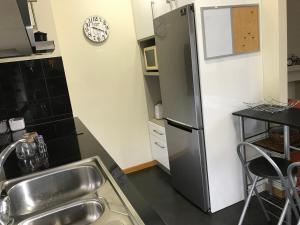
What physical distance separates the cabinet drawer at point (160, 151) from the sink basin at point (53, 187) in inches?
65.8

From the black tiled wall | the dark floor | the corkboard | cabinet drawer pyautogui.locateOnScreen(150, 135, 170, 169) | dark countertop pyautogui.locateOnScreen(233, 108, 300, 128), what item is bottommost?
the dark floor

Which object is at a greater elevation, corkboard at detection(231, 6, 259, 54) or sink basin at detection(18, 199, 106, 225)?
corkboard at detection(231, 6, 259, 54)

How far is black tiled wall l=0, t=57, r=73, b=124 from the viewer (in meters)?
2.49

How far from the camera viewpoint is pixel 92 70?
2.95 m

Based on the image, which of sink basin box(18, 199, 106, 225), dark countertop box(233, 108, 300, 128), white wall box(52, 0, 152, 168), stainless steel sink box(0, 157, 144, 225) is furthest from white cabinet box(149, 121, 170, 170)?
sink basin box(18, 199, 106, 225)

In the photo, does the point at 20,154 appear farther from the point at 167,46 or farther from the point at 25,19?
the point at 167,46

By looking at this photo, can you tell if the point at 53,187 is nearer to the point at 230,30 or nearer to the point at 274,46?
the point at 230,30

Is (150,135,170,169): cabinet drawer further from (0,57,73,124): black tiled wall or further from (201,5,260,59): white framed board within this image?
(201,5,260,59): white framed board

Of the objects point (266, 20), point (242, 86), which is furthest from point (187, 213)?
point (266, 20)

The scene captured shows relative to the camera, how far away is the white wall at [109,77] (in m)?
2.80

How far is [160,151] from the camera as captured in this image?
10.3 ft

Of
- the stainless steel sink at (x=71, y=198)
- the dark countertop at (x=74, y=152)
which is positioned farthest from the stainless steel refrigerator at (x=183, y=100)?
the stainless steel sink at (x=71, y=198)

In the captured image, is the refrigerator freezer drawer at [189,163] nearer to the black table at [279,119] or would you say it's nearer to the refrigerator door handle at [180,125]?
the refrigerator door handle at [180,125]

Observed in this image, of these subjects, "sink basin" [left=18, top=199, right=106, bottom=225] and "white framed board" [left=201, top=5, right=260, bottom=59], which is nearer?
"sink basin" [left=18, top=199, right=106, bottom=225]
